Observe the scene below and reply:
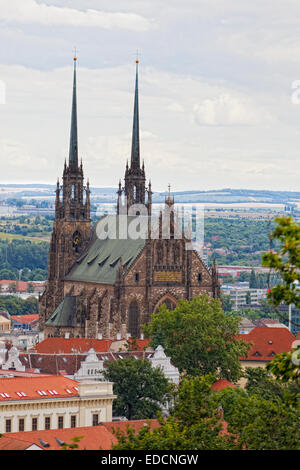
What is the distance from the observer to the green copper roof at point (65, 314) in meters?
139

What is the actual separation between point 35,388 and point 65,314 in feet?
180

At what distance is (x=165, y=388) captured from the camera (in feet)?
305

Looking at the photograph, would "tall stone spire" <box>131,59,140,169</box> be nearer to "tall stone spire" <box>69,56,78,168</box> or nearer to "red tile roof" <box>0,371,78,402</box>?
"tall stone spire" <box>69,56,78,168</box>

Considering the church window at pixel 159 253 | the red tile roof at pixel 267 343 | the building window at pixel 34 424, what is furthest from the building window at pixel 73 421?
the church window at pixel 159 253

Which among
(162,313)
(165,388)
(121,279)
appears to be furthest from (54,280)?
(165,388)

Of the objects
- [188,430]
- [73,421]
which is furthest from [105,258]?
[188,430]

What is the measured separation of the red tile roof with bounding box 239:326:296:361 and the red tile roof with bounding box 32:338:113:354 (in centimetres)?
1428

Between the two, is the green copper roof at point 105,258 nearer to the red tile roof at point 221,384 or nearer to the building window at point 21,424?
the red tile roof at point 221,384

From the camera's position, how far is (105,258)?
141 m

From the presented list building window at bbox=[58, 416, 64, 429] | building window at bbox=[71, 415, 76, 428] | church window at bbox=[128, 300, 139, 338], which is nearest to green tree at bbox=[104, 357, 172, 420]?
building window at bbox=[71, 415, 76, 428]

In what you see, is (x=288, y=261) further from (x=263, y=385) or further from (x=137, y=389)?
(x=263, y=385)

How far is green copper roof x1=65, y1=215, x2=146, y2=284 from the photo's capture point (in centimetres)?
13512

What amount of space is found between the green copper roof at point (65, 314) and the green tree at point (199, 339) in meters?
19.2

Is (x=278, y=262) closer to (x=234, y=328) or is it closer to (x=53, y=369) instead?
(x=53, y=369)
